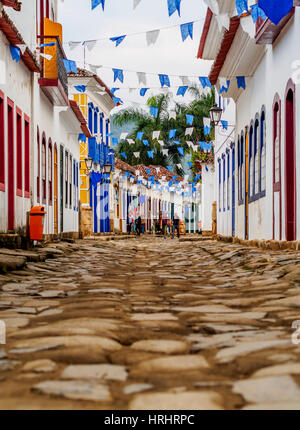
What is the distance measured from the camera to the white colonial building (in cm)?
993

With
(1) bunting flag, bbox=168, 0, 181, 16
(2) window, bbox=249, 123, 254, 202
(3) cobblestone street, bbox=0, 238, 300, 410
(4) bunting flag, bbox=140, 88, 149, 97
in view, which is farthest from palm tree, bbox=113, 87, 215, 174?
(3) cobblestone street, bbox=0, 238, 300, 410

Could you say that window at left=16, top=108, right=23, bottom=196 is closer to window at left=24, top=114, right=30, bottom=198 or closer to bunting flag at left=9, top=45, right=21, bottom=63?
window at left=24, top=114, right=30, bottom=198

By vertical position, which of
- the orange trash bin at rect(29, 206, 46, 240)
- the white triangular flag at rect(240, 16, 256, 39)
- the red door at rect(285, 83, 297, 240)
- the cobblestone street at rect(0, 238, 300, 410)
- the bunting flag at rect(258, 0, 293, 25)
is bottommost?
the cobblestone street at rect(0, 238, 300, 410)

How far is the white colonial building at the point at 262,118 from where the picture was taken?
32.6 ft

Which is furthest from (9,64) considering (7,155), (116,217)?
(116,217)

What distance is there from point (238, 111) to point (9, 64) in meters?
7.38

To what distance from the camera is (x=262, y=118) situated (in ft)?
41.8

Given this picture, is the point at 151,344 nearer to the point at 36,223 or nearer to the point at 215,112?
the point at 36,223

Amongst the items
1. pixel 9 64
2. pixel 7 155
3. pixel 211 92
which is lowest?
pixel 7 155

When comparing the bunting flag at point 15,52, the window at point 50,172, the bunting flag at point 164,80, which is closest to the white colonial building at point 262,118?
the bunting flag at point 164,80

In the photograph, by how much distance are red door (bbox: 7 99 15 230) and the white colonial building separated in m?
4.12

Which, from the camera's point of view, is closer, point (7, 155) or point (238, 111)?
point (7, 155)

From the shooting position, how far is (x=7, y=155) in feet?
37.5
